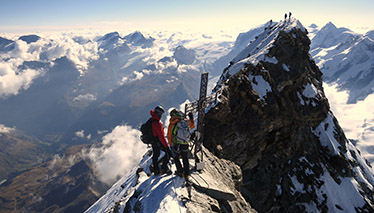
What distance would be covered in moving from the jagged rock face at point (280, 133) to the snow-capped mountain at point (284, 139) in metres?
0.14

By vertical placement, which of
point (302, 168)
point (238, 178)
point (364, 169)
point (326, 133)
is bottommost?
point (364, 169)

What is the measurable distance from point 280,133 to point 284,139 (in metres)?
1.91

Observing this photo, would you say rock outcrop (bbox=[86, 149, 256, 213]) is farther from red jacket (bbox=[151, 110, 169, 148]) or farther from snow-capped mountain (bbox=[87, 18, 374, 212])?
snow-capped mountain (bbox=[87, 18, 374, 212])

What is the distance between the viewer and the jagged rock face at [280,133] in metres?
29.5

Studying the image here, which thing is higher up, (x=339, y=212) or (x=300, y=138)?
(x=300, y=138)

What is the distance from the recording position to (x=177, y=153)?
1214 centimetres

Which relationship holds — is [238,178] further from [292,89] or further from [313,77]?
[313,77]

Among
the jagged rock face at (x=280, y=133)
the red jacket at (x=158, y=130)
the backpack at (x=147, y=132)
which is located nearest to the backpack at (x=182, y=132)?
the red jacket at (x=158, y=130)

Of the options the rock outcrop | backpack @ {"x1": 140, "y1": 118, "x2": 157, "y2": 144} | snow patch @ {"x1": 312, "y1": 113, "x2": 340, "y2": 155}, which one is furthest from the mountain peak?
backpack @ {"x1": 140, "y1": 118, "x2": 157, "y2": 144}

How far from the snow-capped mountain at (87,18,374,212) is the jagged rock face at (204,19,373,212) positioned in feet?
0.47

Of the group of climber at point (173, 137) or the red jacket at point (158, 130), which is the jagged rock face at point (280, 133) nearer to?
the group of climber at point (173, 137)

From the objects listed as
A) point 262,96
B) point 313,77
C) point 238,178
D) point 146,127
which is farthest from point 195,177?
point 313,77

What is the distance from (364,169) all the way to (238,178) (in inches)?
1722

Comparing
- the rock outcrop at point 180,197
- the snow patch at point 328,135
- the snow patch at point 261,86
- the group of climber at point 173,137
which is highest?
the group of climber at point 173,137
